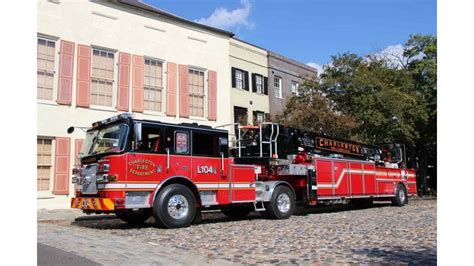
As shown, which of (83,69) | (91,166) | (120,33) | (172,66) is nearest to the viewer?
(91,166)

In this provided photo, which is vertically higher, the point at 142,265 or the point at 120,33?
the point at 120,33

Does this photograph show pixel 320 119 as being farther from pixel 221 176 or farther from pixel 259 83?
pixel 221 176

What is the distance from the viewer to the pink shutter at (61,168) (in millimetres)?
19344

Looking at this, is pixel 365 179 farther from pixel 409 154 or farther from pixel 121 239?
pixel 409 154

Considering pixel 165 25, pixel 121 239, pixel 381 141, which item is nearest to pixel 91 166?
pixel 121 239

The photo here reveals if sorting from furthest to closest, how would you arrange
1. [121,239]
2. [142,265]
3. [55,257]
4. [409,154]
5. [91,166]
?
[409,154] < [91,166] < [121,239] < [55,257] < [142,265]

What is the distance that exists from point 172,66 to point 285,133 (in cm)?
975

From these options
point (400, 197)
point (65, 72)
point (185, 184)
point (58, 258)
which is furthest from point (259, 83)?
point (58, 258)

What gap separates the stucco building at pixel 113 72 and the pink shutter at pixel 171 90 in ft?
0.16

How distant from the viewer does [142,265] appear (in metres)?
7.02

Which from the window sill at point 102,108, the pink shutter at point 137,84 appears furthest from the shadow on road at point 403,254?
the pink shutter at point 137,84

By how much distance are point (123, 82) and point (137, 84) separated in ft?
2.36

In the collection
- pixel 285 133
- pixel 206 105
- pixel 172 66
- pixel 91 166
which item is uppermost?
pixel 172 66

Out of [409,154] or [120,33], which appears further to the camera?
[409,154]
